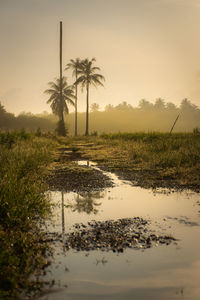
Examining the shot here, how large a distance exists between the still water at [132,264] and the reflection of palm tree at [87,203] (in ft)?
0.06

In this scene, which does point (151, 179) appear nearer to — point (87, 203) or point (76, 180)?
Answer: point (76, 180)

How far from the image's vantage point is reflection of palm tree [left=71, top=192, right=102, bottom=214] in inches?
188

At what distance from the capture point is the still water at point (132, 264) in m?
2.39

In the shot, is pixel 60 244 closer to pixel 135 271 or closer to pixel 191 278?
pixel 135 271

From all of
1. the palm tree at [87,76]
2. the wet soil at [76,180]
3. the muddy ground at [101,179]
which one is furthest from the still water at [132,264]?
the palm tree at [87,76]

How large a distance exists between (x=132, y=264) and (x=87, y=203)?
2.44 metres

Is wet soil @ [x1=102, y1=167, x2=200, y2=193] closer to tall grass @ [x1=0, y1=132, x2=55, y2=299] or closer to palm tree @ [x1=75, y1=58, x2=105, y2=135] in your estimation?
tall grass @ [x1=0, y1=132, x2=55, y2=299]

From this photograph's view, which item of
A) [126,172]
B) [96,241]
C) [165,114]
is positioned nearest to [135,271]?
[96,241]

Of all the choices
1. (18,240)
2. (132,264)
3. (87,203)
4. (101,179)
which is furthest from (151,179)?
(18,240)

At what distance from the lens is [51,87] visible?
4250cm

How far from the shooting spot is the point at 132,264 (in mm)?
2861

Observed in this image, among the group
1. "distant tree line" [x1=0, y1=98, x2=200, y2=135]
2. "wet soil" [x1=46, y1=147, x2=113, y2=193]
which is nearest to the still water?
"wet soil" [x1=46, y1=147, x2=113, y2=193]

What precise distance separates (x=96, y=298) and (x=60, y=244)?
1.09m

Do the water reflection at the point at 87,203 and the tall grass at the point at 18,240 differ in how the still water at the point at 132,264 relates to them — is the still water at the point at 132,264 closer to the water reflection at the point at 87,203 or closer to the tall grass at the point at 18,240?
the water reflection at the point at 87,203
